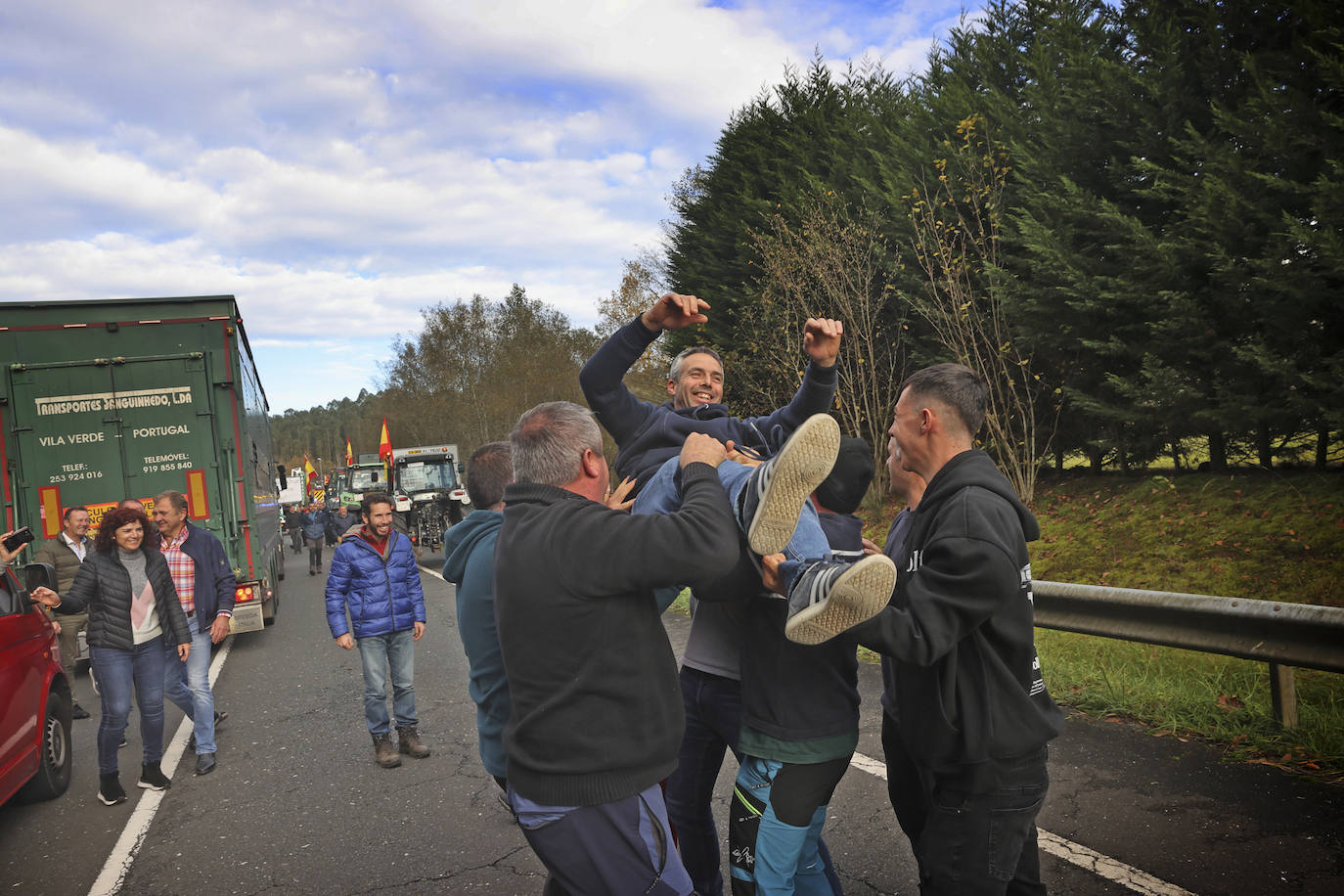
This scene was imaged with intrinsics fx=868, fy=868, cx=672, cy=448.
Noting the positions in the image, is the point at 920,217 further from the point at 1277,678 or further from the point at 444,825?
the point at 444,825

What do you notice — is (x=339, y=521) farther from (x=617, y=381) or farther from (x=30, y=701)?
(x=617, y=381)

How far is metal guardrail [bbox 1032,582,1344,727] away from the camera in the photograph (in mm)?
3891

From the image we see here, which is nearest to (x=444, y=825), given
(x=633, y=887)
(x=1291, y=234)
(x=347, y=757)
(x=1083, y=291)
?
(x=347, y=757)

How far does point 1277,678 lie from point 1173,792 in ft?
3.25

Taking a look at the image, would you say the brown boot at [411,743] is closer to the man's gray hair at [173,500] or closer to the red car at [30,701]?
the red car at [30,701]

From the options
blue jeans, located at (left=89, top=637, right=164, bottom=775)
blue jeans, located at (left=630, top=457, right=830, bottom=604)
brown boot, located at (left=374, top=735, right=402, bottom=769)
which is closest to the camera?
blue jeans, located at (left=630, top=457, right=830, bottom=604)

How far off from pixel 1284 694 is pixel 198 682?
6.54 metres

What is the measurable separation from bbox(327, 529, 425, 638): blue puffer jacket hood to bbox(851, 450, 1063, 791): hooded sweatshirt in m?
4.30

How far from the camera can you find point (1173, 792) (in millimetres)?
3975

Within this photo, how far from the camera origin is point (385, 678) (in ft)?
18.8

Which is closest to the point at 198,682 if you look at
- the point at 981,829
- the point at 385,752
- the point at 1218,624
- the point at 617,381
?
the point at 385,752

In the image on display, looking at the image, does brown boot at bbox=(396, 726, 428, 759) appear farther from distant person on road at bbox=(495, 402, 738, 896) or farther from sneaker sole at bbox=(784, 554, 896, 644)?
sneaker sole at bbox=(784, 554, 896, 644)

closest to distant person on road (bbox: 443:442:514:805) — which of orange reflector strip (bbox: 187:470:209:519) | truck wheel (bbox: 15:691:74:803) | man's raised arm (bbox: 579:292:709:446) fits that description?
man's raised arm (bbox: 579:292:709:446)

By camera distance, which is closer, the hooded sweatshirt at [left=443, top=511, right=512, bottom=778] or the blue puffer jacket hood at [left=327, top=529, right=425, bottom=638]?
the hooded sweatshirt at [left=443, top=511, right=512, bottom=778]
